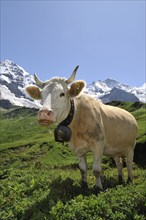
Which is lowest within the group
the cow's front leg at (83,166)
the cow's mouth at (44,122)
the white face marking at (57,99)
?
the cow's front leg at (83,166)

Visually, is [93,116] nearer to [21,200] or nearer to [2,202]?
[21,200]

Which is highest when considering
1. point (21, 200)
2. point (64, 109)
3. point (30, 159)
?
point (64, 109)

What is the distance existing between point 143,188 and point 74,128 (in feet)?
10.8

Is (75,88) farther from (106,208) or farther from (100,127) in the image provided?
(106,208)

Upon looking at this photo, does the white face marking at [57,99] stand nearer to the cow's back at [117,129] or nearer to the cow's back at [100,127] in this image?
the cow's back at [100,127]

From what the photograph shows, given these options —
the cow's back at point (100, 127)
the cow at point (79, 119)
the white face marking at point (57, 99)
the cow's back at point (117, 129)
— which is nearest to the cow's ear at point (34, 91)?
the cow at point (79, 119)

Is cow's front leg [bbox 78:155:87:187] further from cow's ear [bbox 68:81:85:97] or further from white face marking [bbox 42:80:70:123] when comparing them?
cow's ear [bbox 68:81:85:97]

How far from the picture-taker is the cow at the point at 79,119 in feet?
34.7

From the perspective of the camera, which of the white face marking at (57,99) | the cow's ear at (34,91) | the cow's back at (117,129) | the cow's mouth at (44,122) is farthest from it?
the cow's back at (117,129)

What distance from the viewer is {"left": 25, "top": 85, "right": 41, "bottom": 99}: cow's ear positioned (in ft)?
37.4

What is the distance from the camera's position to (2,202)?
12023 mm

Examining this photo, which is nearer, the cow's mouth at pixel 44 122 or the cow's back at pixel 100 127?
the cow's mouth at pixel 44 122

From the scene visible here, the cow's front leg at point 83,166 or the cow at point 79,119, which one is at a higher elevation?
the cow at point 79,119

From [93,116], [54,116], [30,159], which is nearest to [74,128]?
[93,116]
